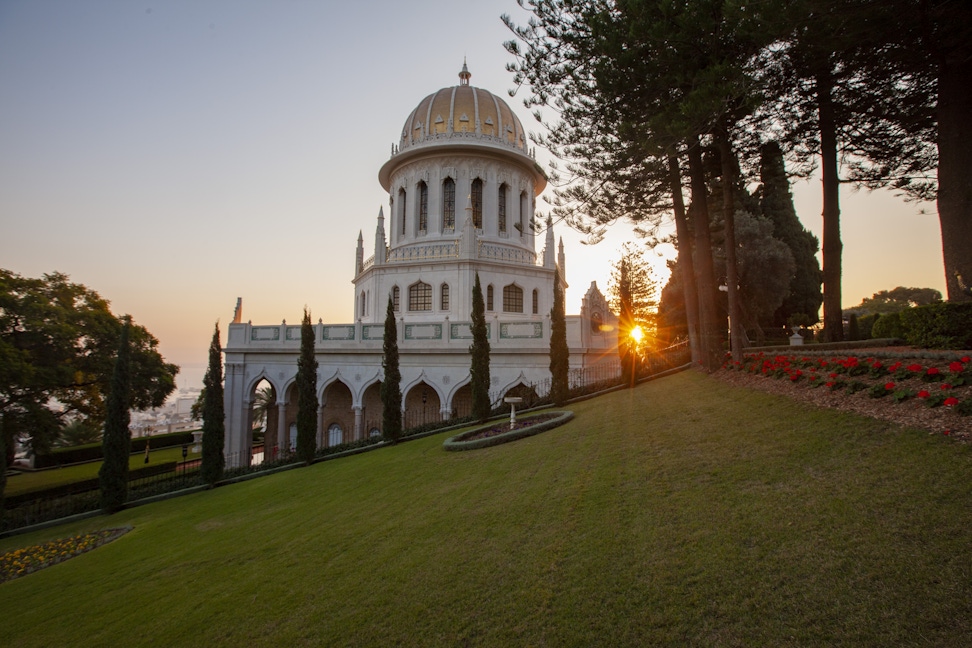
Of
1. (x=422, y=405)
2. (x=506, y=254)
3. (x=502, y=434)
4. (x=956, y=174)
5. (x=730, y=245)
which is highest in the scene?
(x=506, y=254)

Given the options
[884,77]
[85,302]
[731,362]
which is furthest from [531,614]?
[85,302]

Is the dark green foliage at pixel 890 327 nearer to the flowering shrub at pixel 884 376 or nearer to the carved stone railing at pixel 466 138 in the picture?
the flowering shrub at pixel 884 376

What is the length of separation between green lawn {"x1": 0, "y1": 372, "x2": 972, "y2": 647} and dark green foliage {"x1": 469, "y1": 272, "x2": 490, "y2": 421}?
24.7 ft

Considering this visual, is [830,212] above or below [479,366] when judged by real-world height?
above

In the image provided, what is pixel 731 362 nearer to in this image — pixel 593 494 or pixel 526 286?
pixel 593 494

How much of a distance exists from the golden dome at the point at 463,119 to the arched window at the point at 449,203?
2908mm

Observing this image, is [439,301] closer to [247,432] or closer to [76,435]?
[247,432]

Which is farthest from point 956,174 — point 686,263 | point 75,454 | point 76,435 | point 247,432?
point 76,435

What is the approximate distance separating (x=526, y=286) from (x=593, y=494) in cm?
2341

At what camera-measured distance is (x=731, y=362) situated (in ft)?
46.7

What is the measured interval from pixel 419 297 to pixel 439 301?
1409mm

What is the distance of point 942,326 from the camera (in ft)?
33.9

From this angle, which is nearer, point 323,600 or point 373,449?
→ point 323,600

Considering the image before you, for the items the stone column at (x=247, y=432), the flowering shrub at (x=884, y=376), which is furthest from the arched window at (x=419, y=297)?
the flowering shrub at (x=884, y=376)
